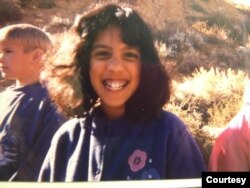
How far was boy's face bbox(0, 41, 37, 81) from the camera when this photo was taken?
7.97 feet

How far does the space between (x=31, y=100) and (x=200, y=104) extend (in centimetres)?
96

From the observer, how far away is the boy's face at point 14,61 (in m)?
2.43

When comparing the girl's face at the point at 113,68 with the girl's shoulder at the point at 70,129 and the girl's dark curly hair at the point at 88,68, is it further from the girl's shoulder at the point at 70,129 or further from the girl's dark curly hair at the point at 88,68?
the girl's shoulder at the point at 70,129

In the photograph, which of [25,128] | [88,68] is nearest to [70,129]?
[25,128]

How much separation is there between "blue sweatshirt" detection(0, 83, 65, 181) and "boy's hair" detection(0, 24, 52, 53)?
0.22 meters

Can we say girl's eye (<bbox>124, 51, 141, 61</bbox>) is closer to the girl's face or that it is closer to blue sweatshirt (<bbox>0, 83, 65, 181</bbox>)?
the girl's face

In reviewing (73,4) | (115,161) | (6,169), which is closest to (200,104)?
(115,161)

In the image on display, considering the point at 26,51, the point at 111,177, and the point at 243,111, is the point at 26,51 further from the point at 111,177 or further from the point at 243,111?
the point at 243,111

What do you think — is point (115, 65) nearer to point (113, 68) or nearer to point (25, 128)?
point (113, 68)

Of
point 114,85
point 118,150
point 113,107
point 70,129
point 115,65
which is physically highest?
point 115,65

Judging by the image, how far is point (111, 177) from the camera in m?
2.52

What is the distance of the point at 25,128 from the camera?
2.47 metres

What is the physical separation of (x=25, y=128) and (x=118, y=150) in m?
0.52

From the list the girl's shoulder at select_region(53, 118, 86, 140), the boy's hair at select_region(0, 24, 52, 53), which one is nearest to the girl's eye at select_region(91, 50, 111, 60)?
the boy's hair at select_region(0, 24, 52, 53)
